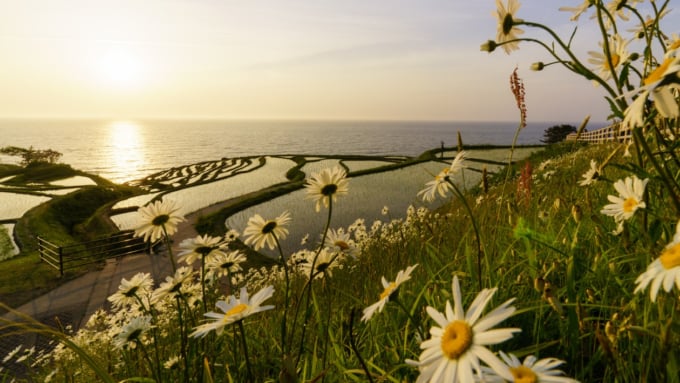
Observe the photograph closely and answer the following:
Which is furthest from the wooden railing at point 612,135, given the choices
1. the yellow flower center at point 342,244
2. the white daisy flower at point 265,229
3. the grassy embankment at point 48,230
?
the grassy embankment at point 48,230

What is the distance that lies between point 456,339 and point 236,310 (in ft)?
2.76

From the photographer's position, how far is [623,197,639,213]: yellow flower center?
5.62 ft

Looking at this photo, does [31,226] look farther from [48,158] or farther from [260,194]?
[48,158]

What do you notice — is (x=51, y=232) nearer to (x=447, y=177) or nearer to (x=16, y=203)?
(x=16, y=203)

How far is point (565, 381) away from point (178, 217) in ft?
8.11

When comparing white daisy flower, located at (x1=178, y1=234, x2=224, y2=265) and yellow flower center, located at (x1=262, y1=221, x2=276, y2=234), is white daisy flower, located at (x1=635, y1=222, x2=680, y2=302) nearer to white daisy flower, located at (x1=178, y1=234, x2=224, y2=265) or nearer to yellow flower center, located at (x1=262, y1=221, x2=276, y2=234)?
yellow flower center, located at (x1=262, y1=221, x2=276, y2=234)

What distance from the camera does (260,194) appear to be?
28.5 meters

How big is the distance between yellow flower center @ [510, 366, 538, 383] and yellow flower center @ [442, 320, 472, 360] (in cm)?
11

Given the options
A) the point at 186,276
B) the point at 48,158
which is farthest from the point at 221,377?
the point at 48,158

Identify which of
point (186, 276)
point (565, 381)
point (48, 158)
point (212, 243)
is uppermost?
point (565, 381)

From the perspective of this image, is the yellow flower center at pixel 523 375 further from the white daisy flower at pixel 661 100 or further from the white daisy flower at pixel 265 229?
the white daisy flower at pixel 265 229

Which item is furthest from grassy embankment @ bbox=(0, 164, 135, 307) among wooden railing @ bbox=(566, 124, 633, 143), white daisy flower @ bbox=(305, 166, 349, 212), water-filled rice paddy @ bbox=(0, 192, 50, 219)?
wooden railing @ bbox=(566, 124, 633, 143)

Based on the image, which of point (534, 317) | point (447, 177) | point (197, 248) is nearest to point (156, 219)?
point (197, 248)

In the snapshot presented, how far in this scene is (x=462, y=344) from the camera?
0.85m
